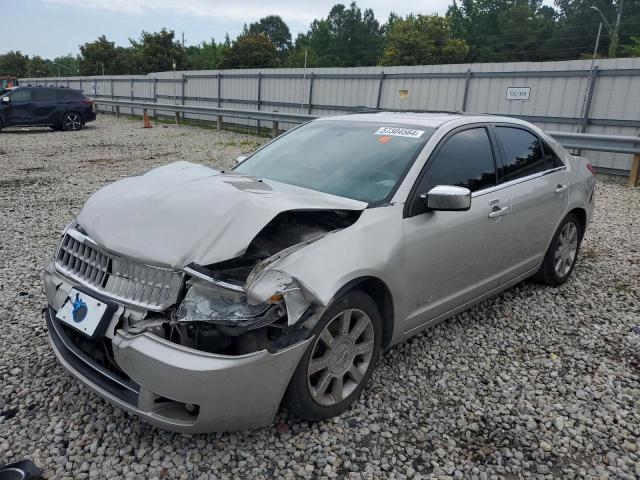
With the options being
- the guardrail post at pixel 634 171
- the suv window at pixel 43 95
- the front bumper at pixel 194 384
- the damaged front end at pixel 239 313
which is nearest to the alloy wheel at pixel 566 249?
the damaged front end at pixel 239 313

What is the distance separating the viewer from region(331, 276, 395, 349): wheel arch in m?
2.71

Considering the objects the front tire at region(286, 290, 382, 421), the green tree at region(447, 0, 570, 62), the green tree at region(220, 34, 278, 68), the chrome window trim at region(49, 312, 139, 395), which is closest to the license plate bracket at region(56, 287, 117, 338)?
the chrome window trim at region(49, 312, 139, 395)

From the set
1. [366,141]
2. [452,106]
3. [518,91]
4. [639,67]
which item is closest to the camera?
[366,141]

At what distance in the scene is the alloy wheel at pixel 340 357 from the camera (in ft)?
8.59

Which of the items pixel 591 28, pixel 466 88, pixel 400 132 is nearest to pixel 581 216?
pixel 400 132

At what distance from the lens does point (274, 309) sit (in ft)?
7.67

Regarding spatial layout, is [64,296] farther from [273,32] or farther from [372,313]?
[273,32]

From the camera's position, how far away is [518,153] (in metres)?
4.11

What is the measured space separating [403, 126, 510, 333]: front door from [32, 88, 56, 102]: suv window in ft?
60.3

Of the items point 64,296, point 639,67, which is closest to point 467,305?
point 64,296

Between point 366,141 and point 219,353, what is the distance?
1948 mm

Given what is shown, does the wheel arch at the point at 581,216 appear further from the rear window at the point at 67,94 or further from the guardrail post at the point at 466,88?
the rear window at the point at 67,94

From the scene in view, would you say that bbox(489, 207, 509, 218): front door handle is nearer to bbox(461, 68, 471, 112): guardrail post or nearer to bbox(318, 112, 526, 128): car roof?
bbox(318, 112, 526, 128): car roof

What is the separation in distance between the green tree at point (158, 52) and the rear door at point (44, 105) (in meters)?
35.0
